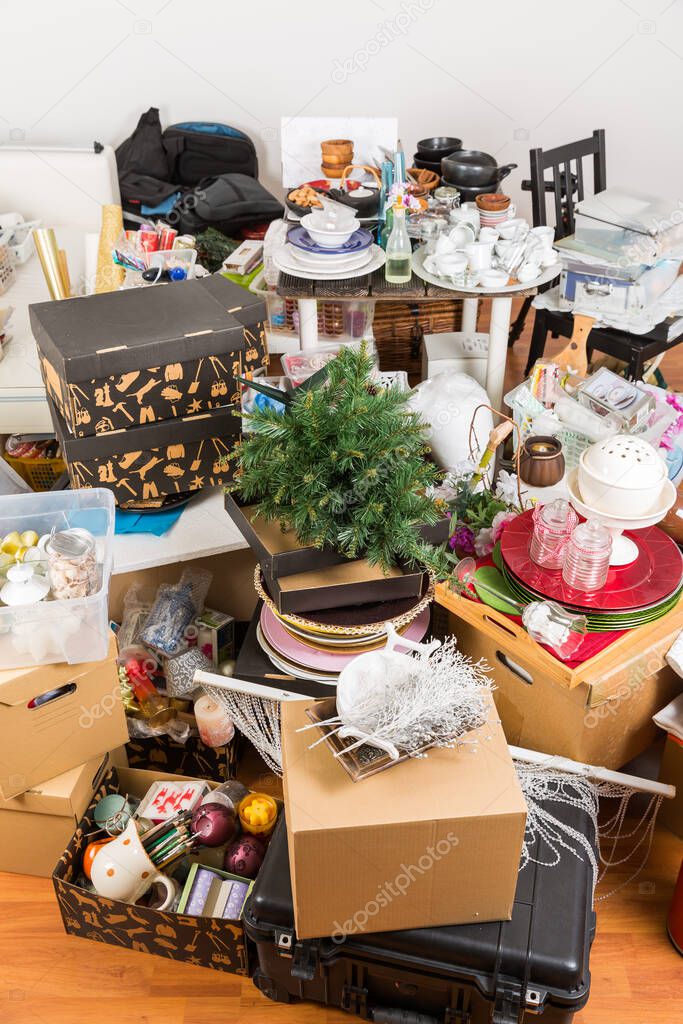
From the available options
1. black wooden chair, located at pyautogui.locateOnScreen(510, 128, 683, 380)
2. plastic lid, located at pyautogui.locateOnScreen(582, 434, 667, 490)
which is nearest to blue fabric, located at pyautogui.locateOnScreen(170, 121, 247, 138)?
black wooden chair, located at pyautogui.locateOnScreen(510, 128, 683, 380)

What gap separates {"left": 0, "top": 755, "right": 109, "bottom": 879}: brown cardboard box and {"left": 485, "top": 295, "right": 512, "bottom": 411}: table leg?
4.80ft

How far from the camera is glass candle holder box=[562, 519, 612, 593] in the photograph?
5.37 feet

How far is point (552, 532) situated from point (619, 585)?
16cm

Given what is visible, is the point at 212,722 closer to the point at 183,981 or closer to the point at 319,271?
the point at 183,981

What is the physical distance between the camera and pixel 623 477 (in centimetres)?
159

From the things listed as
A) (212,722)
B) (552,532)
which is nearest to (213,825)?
(212,722)

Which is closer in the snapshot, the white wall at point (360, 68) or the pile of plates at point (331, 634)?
the pile of plates at point (331, 634)

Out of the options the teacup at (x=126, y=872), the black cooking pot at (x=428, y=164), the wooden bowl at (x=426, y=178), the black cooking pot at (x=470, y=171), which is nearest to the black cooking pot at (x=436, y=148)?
the black cooking pot at (x=428, y=164)

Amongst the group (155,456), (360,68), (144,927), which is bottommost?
(144,927)

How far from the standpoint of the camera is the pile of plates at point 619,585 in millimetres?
1674

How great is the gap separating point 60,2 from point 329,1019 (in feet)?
13.9

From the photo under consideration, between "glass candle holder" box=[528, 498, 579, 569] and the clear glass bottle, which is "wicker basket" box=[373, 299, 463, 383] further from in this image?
"glass candle holder" box=[528, 498, 579, 569]

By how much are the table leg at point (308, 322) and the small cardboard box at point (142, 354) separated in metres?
0.41

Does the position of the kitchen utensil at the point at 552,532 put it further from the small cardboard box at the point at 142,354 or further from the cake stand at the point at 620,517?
the small cardboard box at the point at 142,354
